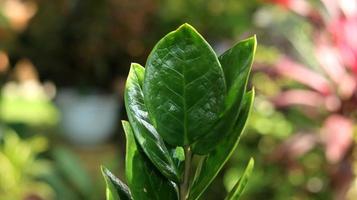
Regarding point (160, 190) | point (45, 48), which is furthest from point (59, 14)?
point (160, 190)

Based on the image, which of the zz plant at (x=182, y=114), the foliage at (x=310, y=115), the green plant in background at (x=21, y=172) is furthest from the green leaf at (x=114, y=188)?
the green plant in background at (x=21, y=172)

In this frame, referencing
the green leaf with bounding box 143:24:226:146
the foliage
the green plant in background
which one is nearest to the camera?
the green leaf with bounding box 143:24:226:146

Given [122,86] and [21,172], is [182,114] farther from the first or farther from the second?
[122,86]

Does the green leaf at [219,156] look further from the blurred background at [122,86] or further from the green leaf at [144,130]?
the blurred background at [122,86]

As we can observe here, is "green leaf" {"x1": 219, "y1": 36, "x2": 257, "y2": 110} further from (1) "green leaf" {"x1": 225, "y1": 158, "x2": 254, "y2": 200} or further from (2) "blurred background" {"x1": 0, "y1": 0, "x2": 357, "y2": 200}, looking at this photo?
(2) "blurred background" {"x1": 0, "y1": 0, "x2": 357, "y2": 200}

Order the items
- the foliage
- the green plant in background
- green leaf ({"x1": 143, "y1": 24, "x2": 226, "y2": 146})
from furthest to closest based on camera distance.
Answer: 1. the green plant in background
2. the foliage
3. green leaf ({"x1": 143, "y1": 24, "x2": 226, "y2": 146})

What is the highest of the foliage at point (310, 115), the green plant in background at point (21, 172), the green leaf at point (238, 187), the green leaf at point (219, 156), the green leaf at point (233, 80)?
the green leaf at point (233, 80)

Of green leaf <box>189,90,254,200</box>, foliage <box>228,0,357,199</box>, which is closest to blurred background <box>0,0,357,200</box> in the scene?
foliage <box>228,0,357,199</box>
